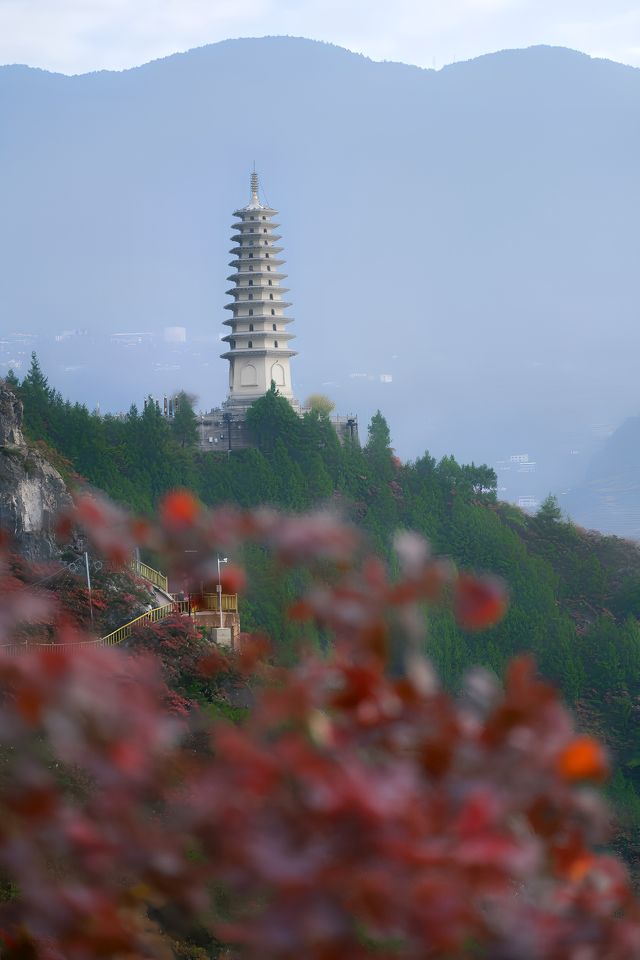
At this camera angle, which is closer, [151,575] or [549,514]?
[151,575]

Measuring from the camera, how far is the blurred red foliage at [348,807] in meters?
1.54

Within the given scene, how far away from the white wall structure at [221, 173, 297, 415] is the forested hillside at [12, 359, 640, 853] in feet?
10.5

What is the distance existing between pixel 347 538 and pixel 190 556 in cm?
40

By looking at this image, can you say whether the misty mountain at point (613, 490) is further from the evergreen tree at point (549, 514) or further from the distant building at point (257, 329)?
the evergreen tree at point (549, 514)

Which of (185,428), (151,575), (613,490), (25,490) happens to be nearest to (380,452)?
(185,428)

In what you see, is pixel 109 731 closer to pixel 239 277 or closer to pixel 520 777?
pixel 520 777

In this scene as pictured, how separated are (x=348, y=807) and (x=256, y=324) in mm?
30685

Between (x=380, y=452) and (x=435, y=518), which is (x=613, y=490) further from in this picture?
(x=435, y=518)

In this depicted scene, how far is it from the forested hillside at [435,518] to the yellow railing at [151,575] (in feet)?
7.73

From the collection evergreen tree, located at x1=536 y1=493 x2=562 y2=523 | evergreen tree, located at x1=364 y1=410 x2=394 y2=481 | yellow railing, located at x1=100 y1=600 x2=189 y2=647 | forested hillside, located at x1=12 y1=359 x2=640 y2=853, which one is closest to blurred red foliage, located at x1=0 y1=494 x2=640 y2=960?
yellow railing, located at x1=100 y1=600 x2=189 y2=647

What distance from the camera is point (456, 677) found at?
22703 millimetres

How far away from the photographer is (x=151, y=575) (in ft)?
56.9

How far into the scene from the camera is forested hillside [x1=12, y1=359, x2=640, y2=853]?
22.7m

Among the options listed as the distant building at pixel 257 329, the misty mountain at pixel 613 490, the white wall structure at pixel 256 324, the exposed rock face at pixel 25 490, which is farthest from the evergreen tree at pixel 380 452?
the misty mountain at pixel 613 490
